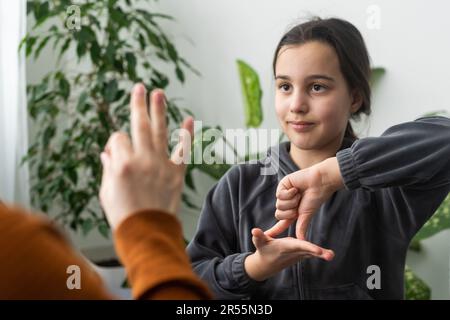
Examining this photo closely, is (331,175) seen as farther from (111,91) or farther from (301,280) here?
(111,91)

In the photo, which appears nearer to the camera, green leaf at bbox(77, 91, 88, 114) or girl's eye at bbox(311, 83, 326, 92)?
girl's eye at bbox(311, 83, 326, 92)

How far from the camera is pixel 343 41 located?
709 mm

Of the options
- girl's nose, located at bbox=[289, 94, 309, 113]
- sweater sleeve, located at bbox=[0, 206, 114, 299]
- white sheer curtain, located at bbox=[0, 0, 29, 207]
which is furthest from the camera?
white sheer curtain, located at bbox=[0, 0, 29, 207]

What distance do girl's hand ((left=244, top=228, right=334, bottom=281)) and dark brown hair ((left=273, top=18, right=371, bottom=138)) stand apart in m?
0.21

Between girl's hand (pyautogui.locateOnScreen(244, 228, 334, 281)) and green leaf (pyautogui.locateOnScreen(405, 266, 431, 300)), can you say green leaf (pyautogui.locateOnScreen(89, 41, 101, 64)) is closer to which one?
green leaf (pyautogui.locateOnScreen(405, 266, 431, 300))

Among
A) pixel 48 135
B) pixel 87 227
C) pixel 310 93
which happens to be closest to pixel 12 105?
pixel 48 135

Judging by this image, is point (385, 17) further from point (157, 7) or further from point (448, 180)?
point (157, 7)

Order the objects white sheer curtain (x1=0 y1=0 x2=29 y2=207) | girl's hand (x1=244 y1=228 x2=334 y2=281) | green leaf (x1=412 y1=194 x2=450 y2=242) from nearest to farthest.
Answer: girl's hand (x1=244 y1=228 x2=334 y2=281)
green leaf (x1=412 y1=194 x2=450 y2=242)
white sheer curtain (x1=0 y1=0 x2=29 y2=207)

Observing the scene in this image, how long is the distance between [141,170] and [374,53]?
84cm

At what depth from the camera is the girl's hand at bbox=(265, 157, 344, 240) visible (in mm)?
643

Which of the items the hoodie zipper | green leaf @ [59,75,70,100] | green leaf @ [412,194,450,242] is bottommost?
the hoodie zipper

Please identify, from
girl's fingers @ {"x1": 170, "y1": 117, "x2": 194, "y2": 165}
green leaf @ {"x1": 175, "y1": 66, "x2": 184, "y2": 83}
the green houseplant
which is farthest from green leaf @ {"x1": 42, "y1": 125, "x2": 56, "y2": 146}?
girl's fingers @ {"x1": 170, "y1": 117, "x2": 194, "y2": 165}

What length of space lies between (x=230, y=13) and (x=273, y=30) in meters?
0.24

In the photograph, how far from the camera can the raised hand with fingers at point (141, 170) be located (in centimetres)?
37
